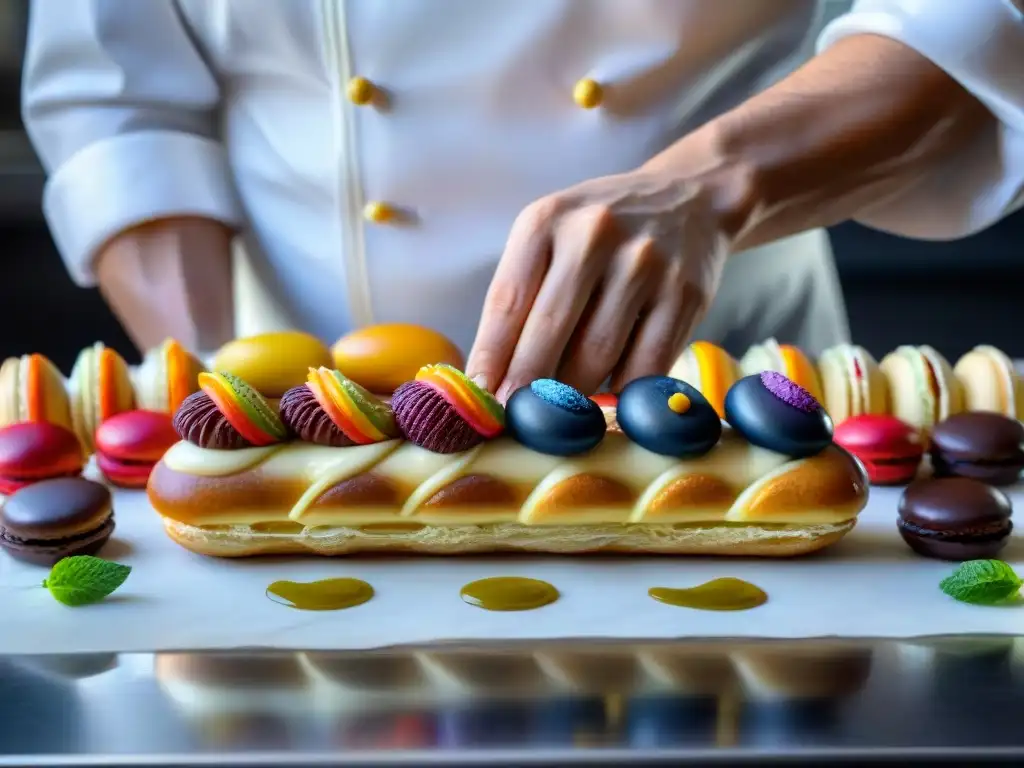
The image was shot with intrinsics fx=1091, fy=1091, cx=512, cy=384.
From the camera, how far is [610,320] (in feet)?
2.80

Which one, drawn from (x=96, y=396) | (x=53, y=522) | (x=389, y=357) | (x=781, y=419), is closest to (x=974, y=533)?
(x=781, y=419)

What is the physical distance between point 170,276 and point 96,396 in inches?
11.3

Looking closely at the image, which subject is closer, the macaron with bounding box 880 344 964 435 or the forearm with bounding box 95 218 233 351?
the macaron with bounding box 880 344 964 435

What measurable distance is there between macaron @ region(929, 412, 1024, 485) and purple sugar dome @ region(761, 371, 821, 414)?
0.20 meters

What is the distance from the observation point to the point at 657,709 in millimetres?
519

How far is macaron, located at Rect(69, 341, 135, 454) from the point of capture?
93cm

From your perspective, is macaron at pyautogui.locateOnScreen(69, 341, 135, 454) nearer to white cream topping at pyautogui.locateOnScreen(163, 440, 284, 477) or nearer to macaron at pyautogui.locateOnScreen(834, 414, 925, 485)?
white cream topping at pyautogui.locateOnScreen(163, 440, 284, 477)

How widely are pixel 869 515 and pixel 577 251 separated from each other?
30cm

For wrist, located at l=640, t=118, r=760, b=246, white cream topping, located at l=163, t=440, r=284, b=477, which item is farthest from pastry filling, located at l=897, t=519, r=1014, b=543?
white cream topping, located at l=163, t=440, r=284, b=477


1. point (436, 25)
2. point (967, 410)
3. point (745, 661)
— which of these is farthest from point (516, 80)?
point (745, 661)

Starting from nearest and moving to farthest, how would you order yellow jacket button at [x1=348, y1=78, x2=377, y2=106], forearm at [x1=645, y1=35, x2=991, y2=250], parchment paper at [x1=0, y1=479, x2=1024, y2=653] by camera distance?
parchment paper at [x1=0, y1=479, x2=1024, y2=653], forearm at [x1=645, y1=35, x2=991, y2=250], yellow jacket button at [x1=348, y1=78, x2=377, y2=106]

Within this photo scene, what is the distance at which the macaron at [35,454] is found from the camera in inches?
32.1

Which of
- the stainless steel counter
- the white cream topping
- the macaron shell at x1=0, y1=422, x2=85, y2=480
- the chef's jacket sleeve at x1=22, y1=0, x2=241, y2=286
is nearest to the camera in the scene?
the stainless steel counter

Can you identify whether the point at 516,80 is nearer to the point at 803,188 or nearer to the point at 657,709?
the point at 803,188
